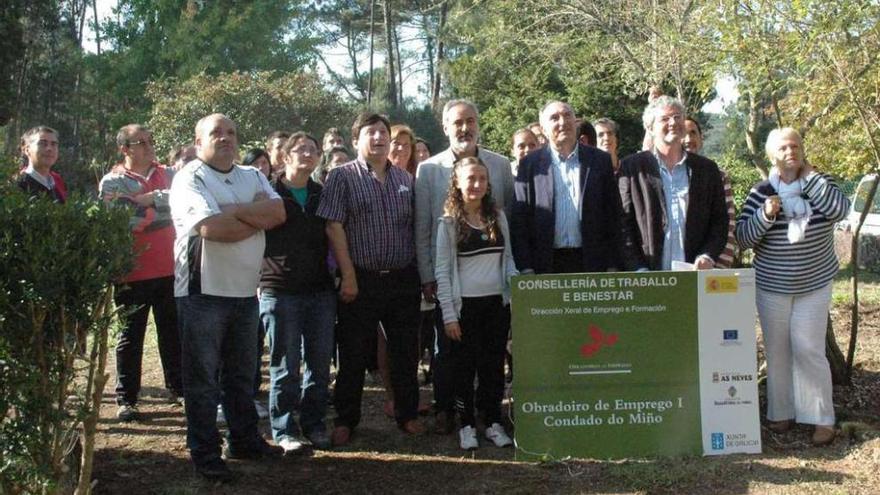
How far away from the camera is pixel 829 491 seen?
496cm

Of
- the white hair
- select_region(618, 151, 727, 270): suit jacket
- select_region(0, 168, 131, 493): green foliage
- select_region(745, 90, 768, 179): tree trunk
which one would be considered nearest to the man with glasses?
select_region(0, 168, 131, 493): green foliage

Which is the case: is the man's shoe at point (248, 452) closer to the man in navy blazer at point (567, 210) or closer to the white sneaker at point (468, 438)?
the white sneaker at point (468, 438)

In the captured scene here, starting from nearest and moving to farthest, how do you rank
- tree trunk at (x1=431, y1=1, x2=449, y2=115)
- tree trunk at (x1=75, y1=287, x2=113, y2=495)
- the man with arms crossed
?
tree trunk at (x1=75, y1=287, x2=113, y2=495), the man with arms crossed, tree trunk at (x1=431, y1=1, x2=449, y2=115)

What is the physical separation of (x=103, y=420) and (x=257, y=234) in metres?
2.41

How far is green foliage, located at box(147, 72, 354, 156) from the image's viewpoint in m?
24.6

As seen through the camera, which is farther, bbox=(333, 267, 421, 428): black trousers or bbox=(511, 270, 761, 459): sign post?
bbox=(333, 267, 421, 428): black trousers

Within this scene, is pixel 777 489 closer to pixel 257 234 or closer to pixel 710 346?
pixel 710 346

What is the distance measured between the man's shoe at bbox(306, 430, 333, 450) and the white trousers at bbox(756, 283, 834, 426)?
2.96 meters

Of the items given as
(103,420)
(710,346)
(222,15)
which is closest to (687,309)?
(710,346)

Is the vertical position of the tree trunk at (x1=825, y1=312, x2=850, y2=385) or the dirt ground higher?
the tree trunk at (x1=825, y1=312, x2=850, y2=385)

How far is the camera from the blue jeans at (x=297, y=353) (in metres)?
5.74

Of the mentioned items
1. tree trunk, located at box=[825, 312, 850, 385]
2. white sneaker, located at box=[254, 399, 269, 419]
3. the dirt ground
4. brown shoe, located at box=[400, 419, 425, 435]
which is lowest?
the dirt ground

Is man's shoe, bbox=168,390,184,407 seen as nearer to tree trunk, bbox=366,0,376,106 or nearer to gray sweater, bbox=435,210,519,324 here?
gray sweater, bbox=435,210,519,324

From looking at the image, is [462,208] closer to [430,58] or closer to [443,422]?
[443,422]
